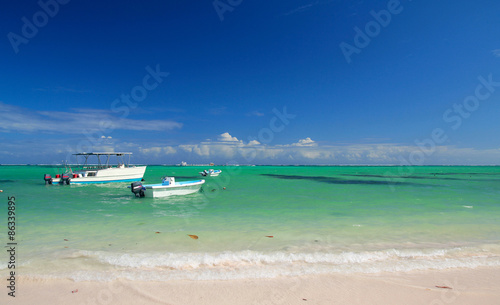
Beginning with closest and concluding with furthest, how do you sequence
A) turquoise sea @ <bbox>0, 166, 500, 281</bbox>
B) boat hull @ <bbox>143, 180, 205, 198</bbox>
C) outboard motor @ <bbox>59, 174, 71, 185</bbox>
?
turquoise sea @ <bbox>0, 166, 500, 281</bbox>
boat hull @ <bbox>143, 180, 205, 198</bbox>
outboard motor @ <bbox>59, 174, 71, 185</bbox>

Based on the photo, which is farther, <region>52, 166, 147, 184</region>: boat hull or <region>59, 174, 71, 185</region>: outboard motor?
<region>59, 174, 71, 185</region>: outboard motor

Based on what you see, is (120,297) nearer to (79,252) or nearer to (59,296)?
(59,296)

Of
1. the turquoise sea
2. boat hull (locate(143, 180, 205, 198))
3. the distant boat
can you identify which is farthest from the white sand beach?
the distant boat

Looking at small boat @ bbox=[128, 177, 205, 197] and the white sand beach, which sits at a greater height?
small boat @ bbox=[128, 177, 205, 197]

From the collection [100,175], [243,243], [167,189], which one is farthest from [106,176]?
[243,243]

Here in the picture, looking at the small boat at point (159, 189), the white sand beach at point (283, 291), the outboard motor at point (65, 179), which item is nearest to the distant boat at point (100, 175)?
the outboard motor at point (65, 179)

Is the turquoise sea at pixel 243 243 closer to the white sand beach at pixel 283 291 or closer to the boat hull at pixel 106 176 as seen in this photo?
the white sand beach at pixel 283 291

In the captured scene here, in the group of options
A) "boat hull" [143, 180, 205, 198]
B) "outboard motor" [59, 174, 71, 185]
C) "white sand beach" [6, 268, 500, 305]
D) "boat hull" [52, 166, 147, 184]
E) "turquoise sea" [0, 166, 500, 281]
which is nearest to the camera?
"white sand beach" [6, 268, 500, 305]

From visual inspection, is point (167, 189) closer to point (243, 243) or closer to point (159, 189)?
point (159, 189)

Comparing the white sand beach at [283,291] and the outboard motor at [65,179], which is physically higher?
the outboard motor at [65,179]

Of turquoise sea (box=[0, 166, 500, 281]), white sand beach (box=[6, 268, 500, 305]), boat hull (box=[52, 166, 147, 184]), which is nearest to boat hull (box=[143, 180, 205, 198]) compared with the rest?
turquoise sea (box=[0, 166, 500, 281])

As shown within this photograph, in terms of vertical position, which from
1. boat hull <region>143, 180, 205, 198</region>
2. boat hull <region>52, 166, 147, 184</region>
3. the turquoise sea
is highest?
boat hull <region>52, 166, 147, 184</region>

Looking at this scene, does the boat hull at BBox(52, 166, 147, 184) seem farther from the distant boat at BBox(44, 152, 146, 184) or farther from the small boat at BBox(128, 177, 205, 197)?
the small boat at BBox(128, 177, 205, 197)

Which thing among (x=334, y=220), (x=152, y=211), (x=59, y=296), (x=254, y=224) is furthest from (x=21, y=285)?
(x=334, y=220)
